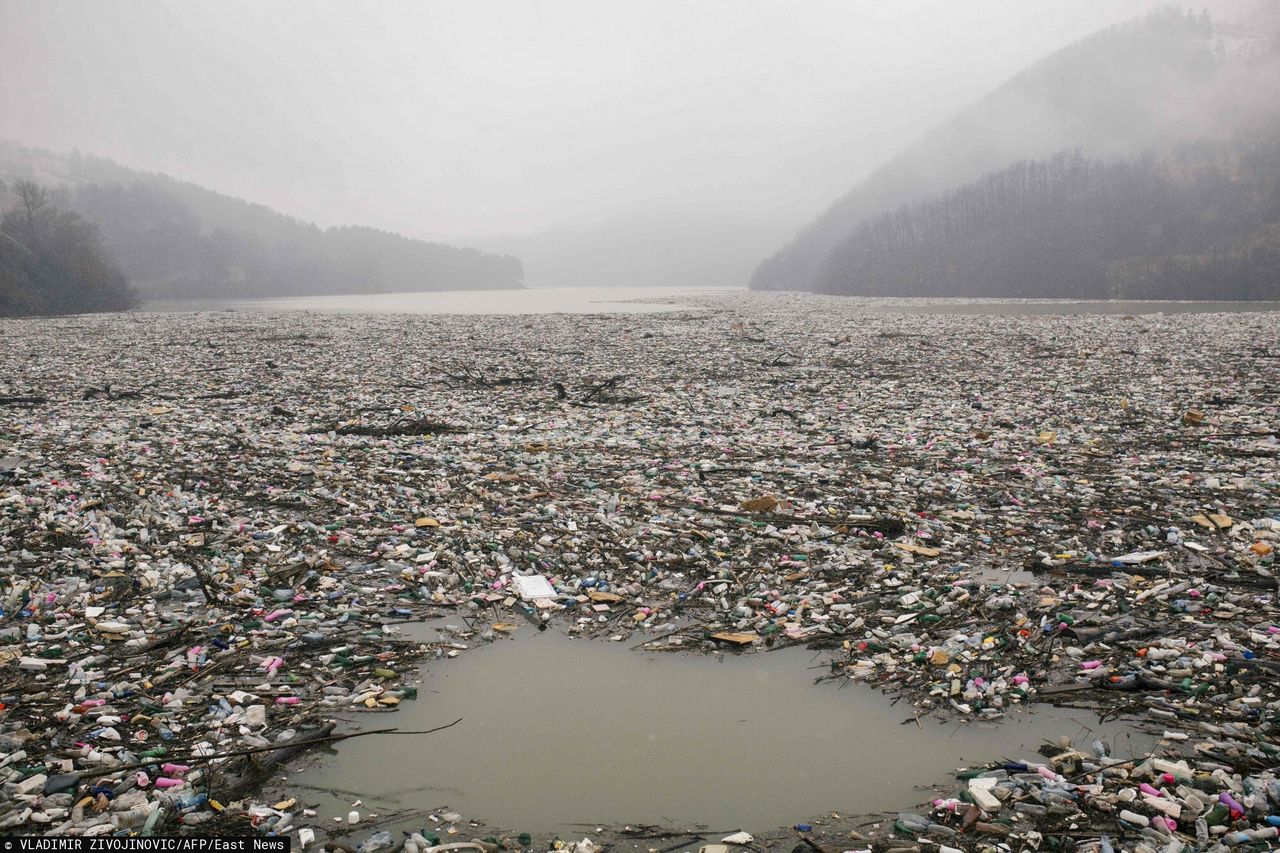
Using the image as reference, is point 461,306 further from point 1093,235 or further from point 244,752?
point 1093,235

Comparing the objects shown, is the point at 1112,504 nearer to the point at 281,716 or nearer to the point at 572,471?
the point at 572,471

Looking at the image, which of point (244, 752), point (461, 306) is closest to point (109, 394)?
point (244, 752)

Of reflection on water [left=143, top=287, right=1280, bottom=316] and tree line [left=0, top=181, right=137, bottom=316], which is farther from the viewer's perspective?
tree line [left=0, top=181, right=137, bottom=316]

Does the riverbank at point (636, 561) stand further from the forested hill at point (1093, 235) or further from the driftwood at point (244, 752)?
the forested hill at point (1093, 235)

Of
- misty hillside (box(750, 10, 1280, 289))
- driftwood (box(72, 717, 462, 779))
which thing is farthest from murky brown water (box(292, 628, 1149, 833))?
misty hillside (box(750, 10, 1280, 289))

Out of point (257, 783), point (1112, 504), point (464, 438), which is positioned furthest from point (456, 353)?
point (257, 783)

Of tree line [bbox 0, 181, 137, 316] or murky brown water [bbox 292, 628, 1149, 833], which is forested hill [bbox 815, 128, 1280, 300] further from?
tree line [bbox 0, 181, 137, 316]
